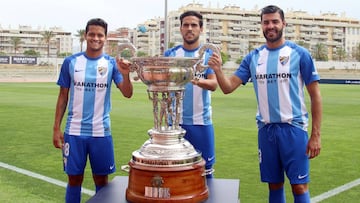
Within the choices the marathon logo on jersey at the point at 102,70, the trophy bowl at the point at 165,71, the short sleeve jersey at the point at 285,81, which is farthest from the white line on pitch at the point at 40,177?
the trophy bowl at the point at 165,71

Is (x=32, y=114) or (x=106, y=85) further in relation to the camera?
(x=32, y=114)

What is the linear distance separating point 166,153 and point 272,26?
49.8 inches

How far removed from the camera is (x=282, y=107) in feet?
10.2

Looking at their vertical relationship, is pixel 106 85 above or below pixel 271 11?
below

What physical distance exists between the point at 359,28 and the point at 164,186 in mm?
114591

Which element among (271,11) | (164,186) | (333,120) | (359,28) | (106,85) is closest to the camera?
(164,186)

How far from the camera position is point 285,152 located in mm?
3119

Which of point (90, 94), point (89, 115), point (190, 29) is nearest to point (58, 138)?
point (89, 115)

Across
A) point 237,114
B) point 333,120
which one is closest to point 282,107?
point 333,120

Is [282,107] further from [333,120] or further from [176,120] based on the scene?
[333,120]

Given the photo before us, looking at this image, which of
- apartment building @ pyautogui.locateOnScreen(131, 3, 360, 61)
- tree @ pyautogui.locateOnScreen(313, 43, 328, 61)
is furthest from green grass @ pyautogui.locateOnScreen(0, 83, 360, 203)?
tree @ pyautogui.locateOnScreen(313, 43, 328, 61)

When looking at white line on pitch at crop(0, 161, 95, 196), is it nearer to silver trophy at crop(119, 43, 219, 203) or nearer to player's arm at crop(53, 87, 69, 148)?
player's arm at crop(53, 87, 69, 148)

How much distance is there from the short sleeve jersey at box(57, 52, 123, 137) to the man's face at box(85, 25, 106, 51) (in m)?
0.12

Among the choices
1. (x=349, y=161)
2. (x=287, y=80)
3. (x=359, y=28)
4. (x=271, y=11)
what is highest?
(x=359, y=28)
